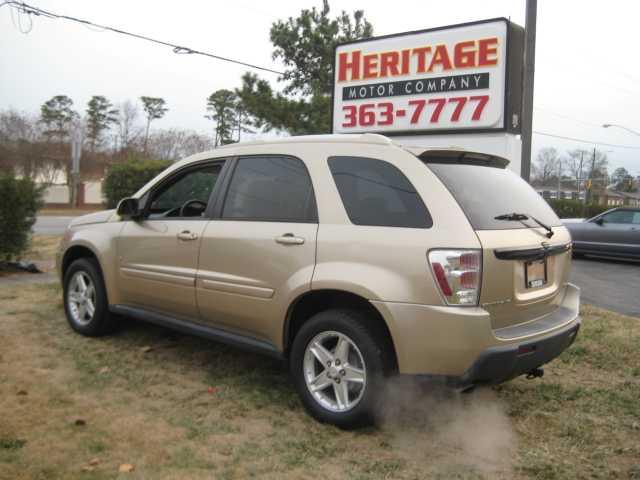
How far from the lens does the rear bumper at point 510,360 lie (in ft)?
10.0

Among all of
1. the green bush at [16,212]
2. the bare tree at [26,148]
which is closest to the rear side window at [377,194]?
the green bush at [16,212]

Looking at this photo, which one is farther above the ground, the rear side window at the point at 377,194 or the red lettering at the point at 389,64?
the red lettering at the point at 389,64

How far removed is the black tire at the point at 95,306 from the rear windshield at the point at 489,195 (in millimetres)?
3274

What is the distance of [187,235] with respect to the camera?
14.1 feet

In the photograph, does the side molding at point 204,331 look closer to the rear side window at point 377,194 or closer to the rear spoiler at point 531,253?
the rear side window at point 377,194

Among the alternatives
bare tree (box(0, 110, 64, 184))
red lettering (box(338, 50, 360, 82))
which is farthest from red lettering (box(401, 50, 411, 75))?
bare tree (box(0, 110, 64, 184))

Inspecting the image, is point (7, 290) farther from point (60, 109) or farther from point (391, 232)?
point (60, 109)

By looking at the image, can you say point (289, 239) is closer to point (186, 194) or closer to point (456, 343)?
point (456, 343)

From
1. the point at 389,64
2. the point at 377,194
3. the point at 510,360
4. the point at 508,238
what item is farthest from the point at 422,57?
the point at 510,360

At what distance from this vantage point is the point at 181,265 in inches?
171

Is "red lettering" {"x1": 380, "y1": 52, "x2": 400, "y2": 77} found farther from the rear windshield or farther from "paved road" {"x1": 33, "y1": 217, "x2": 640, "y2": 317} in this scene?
the rear windshield

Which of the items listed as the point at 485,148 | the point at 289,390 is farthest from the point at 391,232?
Result: the point at 485,148

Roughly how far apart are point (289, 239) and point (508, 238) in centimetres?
132

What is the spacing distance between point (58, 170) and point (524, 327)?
52.8 metres
